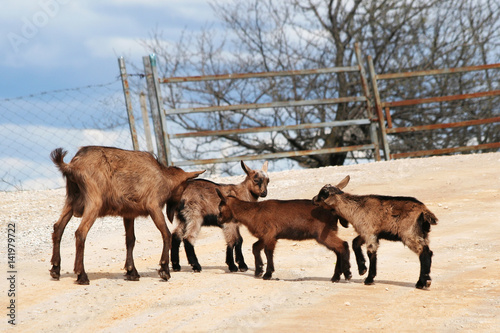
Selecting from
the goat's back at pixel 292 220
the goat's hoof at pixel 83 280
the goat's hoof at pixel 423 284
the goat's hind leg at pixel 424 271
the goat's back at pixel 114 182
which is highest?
the goat's back at pixel 114 182

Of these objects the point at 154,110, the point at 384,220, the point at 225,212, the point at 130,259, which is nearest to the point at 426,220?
the point at 384,220

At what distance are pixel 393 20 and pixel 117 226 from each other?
43.3 ft

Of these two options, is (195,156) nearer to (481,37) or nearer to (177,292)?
(481,37)

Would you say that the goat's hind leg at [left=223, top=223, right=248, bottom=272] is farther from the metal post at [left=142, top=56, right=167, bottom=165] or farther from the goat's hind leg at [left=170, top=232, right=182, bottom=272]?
the metal post at [left=142, top=56, right=167, bottom=165]

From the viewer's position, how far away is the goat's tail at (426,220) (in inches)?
272

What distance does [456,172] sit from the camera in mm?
13273

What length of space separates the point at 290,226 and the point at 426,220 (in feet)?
5.02

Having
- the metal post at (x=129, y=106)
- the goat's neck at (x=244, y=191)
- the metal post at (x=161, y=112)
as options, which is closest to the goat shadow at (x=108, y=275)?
the goat's neck at (x=244, y=191)

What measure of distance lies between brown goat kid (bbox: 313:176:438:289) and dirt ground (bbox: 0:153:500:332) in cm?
30

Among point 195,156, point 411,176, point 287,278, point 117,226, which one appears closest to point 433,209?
point 411,176

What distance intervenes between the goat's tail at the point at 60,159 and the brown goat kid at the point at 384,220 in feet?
9.01

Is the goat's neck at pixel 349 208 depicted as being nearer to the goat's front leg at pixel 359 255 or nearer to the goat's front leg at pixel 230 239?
the goat's front leg at pixel 359 255

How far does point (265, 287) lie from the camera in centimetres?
684

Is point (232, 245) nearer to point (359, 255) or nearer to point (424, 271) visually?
point (359, 255)
